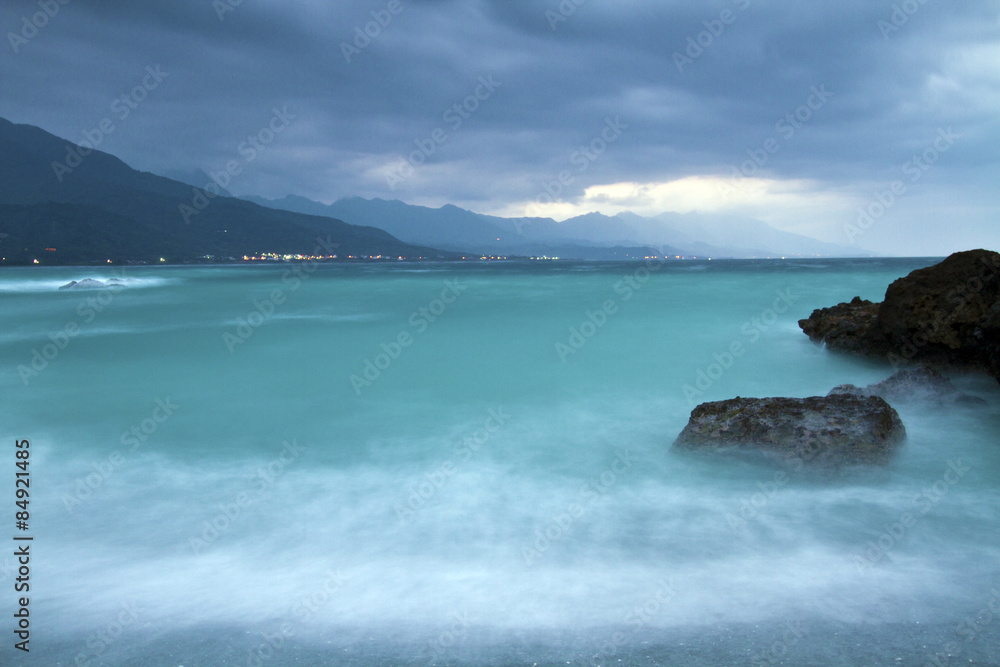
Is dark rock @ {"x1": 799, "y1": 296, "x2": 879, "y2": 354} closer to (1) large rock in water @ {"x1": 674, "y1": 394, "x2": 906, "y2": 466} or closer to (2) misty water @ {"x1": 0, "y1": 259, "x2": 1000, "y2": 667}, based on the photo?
(2) misty water @ {"x1": 0, "y1": 259, "x2": 1000, "y2": 667}

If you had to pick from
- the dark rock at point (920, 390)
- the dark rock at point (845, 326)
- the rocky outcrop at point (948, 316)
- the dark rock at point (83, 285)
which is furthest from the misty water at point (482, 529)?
the dark rock at point (83, 285)

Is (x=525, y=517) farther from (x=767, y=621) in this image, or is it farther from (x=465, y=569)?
(x=767, y=621)

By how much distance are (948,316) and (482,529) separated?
10592 mm

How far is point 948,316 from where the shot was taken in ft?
36.2

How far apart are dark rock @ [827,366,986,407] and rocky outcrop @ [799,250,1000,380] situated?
1.53 m

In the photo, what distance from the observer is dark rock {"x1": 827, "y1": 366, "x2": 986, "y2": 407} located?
9508 mm

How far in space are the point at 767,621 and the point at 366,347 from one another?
53.8 ft

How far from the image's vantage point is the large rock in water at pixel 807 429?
7082 millimetres

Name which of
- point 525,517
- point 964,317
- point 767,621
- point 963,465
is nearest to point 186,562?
point 525,517

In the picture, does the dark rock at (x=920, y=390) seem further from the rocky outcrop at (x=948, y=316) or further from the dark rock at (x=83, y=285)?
the dark rock at (x=83, y=285)

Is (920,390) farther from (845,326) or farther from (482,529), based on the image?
(482,529)

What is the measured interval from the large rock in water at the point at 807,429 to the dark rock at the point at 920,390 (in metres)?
1.71

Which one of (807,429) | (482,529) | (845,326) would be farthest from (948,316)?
(482,529)

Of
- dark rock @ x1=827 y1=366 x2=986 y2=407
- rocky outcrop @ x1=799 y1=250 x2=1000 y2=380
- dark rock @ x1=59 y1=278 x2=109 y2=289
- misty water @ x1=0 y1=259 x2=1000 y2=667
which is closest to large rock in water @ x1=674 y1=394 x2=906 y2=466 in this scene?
misty water @ x1=0 y1=259 x2=1000 y2=667
